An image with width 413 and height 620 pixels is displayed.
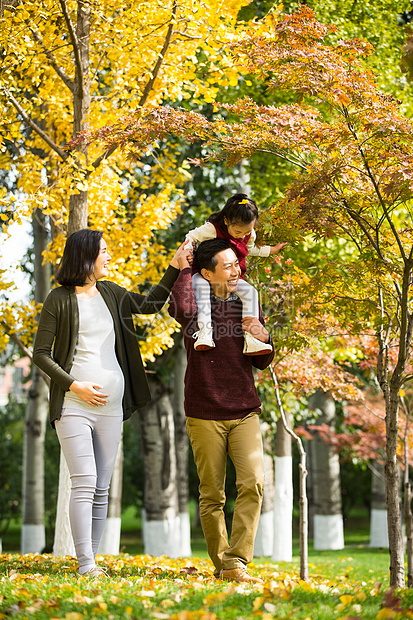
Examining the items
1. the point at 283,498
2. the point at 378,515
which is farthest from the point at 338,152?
the point at 378,515

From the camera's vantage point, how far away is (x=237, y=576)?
350 centimetres

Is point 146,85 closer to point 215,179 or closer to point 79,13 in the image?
point 79,13

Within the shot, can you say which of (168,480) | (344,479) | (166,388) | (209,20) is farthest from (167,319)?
(344,479)

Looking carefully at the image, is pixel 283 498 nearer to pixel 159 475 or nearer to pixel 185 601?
pixel 159 475

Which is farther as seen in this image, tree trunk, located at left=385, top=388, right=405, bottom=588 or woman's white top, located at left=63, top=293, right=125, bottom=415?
tree trunk, located at left=385, top=388, right=405, bottom=588

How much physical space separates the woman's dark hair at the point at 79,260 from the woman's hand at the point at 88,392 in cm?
64

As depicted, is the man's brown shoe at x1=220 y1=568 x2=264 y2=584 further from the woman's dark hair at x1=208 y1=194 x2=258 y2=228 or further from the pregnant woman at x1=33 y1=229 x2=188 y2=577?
the woman's dark hair at x1=208 y1=194 x2=258 y2=228

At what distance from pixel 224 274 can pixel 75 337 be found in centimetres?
92

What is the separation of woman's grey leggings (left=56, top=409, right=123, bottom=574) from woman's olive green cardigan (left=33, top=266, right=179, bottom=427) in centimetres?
13

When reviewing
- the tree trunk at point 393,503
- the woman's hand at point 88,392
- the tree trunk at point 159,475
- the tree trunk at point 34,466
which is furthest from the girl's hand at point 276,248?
the tree trunk at point 159,475

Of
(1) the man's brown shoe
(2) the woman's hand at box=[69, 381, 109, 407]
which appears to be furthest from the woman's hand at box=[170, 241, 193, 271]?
(1) the man's brown shoe

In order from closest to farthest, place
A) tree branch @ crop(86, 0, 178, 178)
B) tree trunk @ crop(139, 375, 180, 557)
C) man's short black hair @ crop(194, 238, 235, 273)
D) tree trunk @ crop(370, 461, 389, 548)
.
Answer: man's short black hair @ crop(194, 238, 235, 273)
tree branch @ crop(86, 0, 178, 178)
tree trunk @ crop(139, 375, 180, 557)
tree trunk @ crop(370, 461, 389, 548)

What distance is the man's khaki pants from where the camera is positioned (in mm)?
3551

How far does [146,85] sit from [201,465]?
4099mm
